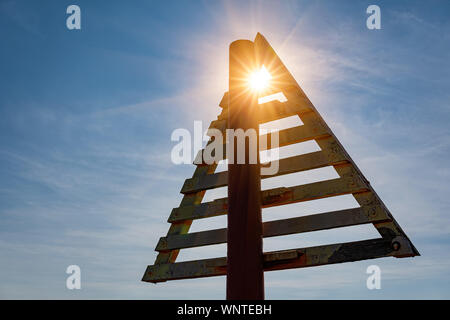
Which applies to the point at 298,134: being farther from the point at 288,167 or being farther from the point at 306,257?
the point at 306,257

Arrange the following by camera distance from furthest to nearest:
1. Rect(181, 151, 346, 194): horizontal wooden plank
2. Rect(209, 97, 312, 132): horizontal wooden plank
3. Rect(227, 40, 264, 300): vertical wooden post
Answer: Rect(209, 97, 312, 132): horizontal wooden plank < Rect(181, 151, 346, 194): horizontal wooden plank < Rect(227, 40, 264, 300): vertical wooden post

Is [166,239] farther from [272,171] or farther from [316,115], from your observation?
[316,115]

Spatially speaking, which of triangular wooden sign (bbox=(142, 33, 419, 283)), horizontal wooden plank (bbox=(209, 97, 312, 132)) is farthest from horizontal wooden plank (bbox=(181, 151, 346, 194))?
horizontal wooden plank (bbox=(209, 97, 312, 132))

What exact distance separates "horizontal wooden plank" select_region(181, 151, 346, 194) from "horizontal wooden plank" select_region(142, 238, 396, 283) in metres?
0.71

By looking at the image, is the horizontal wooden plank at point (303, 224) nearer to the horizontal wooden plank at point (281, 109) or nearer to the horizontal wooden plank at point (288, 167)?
the horizontal wooden plank at point (288, 167)

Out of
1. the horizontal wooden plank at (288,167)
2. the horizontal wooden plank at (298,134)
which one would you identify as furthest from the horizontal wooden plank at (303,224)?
the horizontal wooden plank at (298,134)

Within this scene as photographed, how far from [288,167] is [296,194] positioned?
27 cm

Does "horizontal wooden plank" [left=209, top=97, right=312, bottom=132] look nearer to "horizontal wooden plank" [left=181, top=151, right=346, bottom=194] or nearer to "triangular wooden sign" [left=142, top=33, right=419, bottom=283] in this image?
"triangular wooden sign" [left=142, top=33, right=419, bottom=283]

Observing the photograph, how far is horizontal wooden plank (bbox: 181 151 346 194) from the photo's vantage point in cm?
399

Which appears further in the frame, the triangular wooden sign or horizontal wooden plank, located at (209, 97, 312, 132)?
horizontal wooden plank, located at (209, 97, 312, 132)

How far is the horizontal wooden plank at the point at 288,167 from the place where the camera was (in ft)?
13.1

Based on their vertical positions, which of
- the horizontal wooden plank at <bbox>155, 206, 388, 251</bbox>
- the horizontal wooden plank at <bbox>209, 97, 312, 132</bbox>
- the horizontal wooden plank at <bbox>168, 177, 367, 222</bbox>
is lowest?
the horizontal wooden plank at <bbox>155, 206, 388, 251</bbox>

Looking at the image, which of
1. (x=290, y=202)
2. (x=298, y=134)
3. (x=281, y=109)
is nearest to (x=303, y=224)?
(x=290, y=202)
